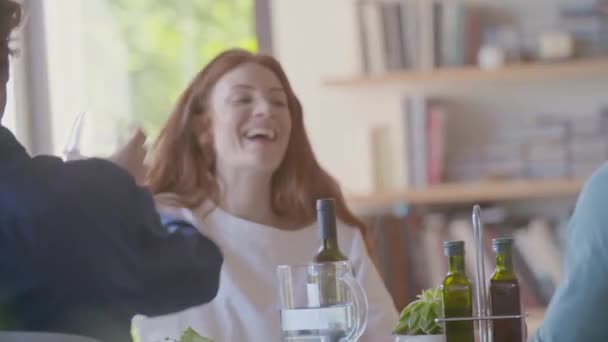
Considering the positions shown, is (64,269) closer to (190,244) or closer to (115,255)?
(115,255)

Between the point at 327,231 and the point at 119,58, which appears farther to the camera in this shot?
the point at 119,58

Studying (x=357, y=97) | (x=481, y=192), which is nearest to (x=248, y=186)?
(x=481, y=192)

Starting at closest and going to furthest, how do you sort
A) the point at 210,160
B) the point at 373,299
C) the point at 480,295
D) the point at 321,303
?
the point at 480,295 → the point at 321,303 → the point at 373,299 → the point at 210,160

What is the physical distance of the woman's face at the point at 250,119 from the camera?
105 inches

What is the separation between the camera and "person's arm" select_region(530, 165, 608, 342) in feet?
6.03

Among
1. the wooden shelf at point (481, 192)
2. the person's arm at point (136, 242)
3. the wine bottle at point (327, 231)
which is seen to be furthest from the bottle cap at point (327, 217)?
the wooden shelf at point (481, 192)

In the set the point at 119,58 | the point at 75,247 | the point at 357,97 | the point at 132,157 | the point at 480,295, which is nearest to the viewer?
the point at 75,247

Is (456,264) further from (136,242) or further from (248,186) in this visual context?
(248,186)

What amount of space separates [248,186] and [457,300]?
1.01 meters

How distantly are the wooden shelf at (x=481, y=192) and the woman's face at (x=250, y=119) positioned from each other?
134cm

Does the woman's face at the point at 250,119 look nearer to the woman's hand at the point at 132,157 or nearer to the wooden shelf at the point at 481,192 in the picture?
the woman's hand at the point at 132,157

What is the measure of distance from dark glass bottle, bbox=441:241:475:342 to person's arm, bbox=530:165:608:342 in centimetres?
19

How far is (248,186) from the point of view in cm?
267

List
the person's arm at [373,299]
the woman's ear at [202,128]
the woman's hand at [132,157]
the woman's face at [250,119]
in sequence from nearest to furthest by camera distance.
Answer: the woman's hand at [132,157], the person's arm at [373,299], the woman's face at [250,119], the woman's ear at [202,128]
